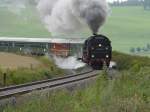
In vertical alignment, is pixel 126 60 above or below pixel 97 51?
below

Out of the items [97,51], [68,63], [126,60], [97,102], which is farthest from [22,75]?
[126,60]

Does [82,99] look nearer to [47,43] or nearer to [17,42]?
[47,43]

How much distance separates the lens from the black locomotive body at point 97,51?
136 ft

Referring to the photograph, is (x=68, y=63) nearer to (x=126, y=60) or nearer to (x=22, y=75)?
(x=126, y=60)

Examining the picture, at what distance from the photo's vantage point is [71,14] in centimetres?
5141

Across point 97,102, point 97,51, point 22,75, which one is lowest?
point 22,75

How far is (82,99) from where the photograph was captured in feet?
48.0

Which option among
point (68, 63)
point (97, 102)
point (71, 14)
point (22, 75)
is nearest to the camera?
point (97, 102)

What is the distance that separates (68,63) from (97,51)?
13.6m

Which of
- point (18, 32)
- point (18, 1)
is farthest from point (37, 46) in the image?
point (18, 32)

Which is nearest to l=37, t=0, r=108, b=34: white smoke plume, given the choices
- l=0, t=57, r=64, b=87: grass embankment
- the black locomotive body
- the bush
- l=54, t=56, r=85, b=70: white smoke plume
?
l=54, t=56, r=85, b=70: white smoke plume

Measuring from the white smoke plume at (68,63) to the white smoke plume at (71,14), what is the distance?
3769mm

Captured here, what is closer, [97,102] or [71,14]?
[97,102]

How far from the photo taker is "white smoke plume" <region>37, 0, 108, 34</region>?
49344 millimetres
